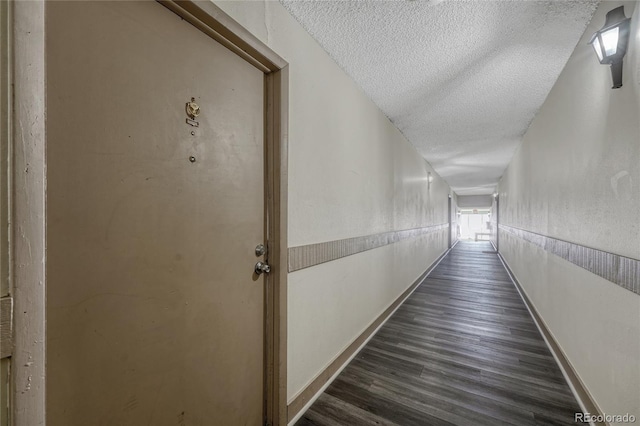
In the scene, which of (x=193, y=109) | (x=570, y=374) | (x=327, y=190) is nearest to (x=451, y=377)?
(x=570, y=374)

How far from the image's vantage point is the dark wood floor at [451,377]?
1686 mm

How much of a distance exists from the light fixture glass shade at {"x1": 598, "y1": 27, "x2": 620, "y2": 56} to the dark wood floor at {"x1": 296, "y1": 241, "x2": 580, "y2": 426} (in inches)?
86.8

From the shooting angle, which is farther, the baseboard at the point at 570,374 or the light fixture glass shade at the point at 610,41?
the baseboard at the point at 570,374

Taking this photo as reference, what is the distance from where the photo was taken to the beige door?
2.64ft

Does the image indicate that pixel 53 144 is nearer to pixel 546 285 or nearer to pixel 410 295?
pixel 546 285

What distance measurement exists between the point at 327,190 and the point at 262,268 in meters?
0.82

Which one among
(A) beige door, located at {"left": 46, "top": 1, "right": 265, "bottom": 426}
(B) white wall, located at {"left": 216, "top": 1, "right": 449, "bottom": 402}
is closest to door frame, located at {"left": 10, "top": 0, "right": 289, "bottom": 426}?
(A) beige door, located at {"left": 46, "top": 1, "right": 265, "bottom": 426}

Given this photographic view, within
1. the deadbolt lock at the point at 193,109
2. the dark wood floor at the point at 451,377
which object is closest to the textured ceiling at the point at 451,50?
the deadbolt lock at the point at 193,109

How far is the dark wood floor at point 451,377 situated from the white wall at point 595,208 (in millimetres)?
294

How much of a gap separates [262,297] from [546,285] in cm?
302

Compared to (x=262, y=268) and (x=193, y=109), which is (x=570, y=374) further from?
(x=193, y=109)

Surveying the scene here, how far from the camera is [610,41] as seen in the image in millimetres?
1320

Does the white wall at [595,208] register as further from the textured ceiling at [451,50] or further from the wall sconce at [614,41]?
the textured ceiling at [451,50]

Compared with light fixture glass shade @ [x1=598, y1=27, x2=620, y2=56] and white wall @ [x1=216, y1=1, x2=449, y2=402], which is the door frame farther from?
light fixture glass shade @ [x1=598, y1=27, x2=620, y2=56]
